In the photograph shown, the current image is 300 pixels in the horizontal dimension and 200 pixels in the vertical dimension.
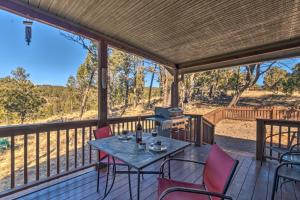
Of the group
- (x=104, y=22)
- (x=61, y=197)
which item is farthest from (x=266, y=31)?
(x=61, y=197)

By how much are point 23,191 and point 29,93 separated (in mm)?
4779

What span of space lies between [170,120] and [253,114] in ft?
27.7

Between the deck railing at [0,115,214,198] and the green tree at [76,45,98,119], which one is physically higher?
the green tree at [76,45,98,119]

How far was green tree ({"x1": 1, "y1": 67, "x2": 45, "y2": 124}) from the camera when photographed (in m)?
5.82

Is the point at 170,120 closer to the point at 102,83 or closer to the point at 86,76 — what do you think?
the point at 102,83

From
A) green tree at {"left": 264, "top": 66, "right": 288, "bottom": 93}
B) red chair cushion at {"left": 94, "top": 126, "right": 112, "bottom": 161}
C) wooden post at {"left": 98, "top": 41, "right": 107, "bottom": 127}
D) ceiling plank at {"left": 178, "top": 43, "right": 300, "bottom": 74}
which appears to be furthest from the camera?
green tree at {"left": 264, "top": 66, "right": 288, "bottom": 93}

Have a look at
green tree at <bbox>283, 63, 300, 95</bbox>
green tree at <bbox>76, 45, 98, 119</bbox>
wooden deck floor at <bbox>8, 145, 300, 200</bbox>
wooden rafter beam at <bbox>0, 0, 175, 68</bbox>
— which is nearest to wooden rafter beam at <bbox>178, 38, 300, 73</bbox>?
A: wooden rafter beam at <bbox>0, 0, 175, 68</bbox>

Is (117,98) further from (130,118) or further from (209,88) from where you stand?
(209,88)

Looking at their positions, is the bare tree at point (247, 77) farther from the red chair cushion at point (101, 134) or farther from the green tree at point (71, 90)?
the red chair cushion at point (101, 134)

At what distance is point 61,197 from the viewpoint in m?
2.40

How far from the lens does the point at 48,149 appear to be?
272 cm

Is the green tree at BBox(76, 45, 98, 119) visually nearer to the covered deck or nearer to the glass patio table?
the covered deck

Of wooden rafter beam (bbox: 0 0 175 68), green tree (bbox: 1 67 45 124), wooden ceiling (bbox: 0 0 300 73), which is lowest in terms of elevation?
green tree (bbox: 1 67 45 124)

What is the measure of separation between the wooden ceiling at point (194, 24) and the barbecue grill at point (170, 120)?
1492mm
